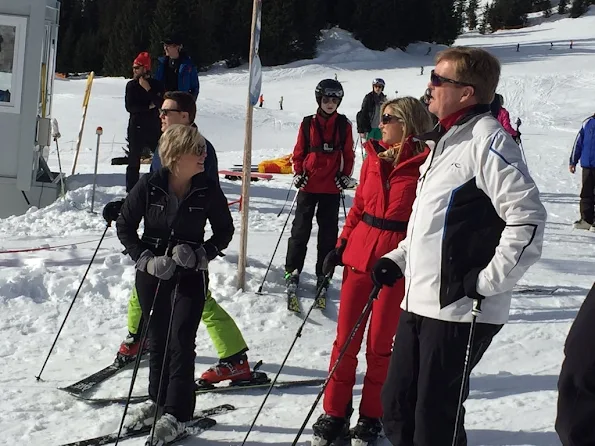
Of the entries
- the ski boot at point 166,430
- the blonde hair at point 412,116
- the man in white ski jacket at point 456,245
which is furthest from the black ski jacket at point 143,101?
the man in white ski jacket at point 456,245

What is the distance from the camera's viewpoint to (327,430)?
3.58 m

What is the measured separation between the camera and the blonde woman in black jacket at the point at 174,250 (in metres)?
3.58

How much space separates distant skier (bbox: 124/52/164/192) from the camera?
8.07 meters

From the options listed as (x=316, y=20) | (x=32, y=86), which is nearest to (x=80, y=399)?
(x=32, y=86)

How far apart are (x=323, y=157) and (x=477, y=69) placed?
3.20 metres

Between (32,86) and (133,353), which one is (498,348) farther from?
(32,86)

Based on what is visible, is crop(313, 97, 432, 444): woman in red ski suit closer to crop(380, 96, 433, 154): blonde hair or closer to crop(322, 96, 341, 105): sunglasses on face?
crop(380, 96, 433, 154): blonde hair

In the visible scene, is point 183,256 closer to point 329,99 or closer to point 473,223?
point 473,223

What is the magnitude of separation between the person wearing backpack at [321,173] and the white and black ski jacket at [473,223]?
2997 mm

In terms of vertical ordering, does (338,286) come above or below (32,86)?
below

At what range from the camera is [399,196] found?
11.7 feet

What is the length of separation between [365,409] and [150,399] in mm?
1223

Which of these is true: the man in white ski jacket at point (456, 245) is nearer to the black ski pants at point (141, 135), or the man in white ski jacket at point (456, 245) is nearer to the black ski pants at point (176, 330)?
the black ski pants at point (176, 330)

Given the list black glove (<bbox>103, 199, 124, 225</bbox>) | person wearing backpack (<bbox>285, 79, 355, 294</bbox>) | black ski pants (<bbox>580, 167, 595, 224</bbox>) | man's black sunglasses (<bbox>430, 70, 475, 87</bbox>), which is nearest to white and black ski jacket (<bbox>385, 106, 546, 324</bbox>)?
man's black sunglasses (<bbox>430, 70, 475, 87</bbox>)
